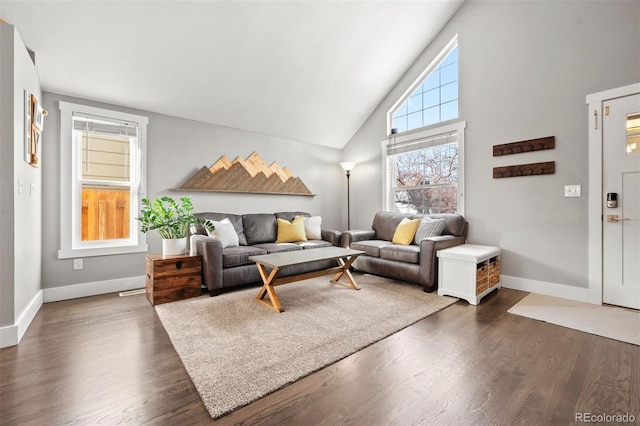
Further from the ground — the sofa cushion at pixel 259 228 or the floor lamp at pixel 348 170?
the floor lamp at pixel 348 170

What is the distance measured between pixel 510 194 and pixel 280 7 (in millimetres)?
3350

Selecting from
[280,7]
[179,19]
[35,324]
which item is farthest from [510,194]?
[35,324]

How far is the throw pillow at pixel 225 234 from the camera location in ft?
11.0

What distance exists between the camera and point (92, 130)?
3.19 m

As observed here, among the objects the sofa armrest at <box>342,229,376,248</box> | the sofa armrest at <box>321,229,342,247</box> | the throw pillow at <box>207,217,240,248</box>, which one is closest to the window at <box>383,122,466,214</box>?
the sofa armrest at <box>342,229,376,248</box>

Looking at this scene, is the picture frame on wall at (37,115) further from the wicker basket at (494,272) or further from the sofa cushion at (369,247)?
the wicker basket at (494,272)

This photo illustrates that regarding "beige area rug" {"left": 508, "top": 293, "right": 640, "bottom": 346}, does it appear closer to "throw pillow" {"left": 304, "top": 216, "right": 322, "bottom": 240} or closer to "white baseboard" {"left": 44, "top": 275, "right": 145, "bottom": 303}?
"throw pillow" {"left": 304, "top": 216, "right": 322, "bottom": 240}

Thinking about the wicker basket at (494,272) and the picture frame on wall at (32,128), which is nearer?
the picture frame on wall at (32,128)

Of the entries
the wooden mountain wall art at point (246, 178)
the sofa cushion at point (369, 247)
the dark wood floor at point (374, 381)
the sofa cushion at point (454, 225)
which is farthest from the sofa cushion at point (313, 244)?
the dark wood floor at point (374, 381)

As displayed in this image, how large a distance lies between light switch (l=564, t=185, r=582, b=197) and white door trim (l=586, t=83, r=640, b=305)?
0.09 metres

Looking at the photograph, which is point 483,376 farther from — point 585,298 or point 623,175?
point 623,175

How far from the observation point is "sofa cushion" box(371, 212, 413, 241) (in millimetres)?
4168

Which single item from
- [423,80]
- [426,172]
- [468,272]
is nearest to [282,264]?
[468,272]

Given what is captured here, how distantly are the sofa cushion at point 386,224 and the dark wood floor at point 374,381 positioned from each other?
A: 2009 mm
